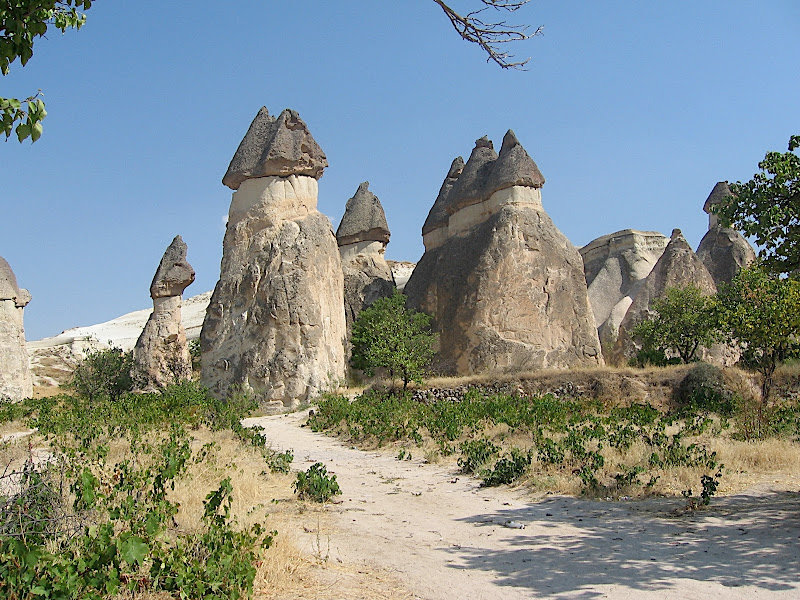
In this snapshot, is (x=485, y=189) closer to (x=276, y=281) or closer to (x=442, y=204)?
(x=442, y=204)

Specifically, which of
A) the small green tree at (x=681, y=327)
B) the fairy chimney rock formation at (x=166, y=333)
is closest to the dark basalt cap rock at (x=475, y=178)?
the small green tree at (x=681, y=327)

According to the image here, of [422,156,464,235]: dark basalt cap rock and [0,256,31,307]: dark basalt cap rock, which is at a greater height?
[422,156,464,235]: dark basalt cap rock

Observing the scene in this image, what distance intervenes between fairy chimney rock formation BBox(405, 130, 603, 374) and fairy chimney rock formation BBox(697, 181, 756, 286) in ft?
27.0

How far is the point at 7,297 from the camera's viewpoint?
21125 mm

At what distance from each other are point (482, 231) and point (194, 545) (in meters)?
16.2

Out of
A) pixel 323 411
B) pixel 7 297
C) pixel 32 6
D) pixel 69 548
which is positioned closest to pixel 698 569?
pixel 69 548

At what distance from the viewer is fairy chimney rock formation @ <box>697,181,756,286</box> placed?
2458 cm

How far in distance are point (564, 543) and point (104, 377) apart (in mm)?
19099

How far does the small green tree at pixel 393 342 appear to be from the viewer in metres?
15.5

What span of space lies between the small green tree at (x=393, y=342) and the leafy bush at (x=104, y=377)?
7.38m

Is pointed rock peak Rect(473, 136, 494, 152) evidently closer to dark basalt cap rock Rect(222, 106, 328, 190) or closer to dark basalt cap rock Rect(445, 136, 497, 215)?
dark basalt cap rock Rect(445, 136, 497, 215)

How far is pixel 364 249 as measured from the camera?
22812 mm

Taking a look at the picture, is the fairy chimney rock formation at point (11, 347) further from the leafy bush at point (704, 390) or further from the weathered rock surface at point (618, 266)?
the weathered rock surface at point (618, 266)

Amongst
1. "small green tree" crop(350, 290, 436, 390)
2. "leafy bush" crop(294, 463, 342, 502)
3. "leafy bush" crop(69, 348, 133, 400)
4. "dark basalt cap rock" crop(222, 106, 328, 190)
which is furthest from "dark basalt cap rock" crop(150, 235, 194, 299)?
"leafy bush" crop(294, 463, 342, 502)
